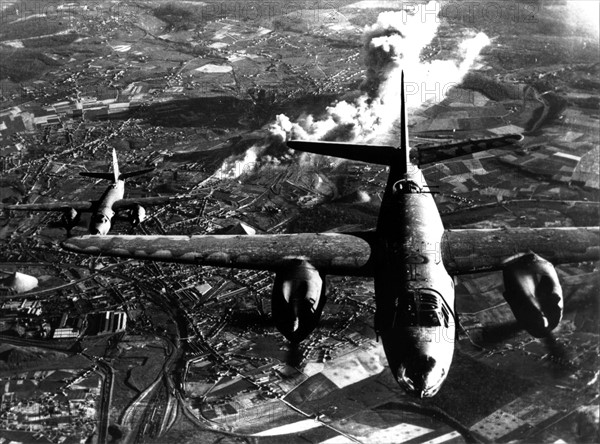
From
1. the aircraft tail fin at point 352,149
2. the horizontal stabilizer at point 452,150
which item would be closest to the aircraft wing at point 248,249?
the aircraft tail fin at point 352,149

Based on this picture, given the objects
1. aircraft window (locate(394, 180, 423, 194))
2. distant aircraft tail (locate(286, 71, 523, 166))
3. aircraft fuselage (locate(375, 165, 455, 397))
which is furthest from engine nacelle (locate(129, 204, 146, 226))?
aircraft window (locate(394, 180, 423, 194))

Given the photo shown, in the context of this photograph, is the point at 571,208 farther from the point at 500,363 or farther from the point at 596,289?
the point at 500,363

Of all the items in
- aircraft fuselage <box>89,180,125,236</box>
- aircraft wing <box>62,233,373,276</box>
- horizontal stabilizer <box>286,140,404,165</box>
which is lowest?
aircraft fuselage <box>89,180,125,236</box>

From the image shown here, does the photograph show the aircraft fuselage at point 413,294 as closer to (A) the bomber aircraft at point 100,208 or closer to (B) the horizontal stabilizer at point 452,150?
(B) the horizontal stabilizer at point 452,150

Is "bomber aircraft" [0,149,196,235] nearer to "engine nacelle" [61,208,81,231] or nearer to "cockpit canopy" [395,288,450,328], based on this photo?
"engine nacelle" [61,208,81,231]

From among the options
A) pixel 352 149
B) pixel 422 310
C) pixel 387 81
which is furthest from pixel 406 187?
pixel 387 81

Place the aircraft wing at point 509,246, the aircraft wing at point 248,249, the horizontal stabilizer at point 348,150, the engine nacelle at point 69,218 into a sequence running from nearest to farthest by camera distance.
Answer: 1. the aircraft wing at point 248,249
2. the aircraft wing at point 509,246
3. the horizontal stabilizer at point 348,150
4. the engine nacelle at point 69,218
